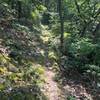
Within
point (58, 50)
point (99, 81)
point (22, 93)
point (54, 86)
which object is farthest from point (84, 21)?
point (22, 93)

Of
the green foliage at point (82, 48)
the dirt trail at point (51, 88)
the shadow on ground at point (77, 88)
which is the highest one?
the green foliage at point (82, 48)

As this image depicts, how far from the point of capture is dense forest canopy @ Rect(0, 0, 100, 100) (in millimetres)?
9492

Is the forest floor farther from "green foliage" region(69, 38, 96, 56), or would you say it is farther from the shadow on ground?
"green foliage" region(69, 38, 96, 56)

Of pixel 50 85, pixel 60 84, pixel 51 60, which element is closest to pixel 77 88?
pixel 60 84

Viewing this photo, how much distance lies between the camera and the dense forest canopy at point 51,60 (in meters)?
9.49

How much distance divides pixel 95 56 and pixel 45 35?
698 cm

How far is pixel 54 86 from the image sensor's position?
11.5 m

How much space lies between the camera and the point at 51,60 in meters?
14.8

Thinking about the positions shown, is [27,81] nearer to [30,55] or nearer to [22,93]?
[22,93]

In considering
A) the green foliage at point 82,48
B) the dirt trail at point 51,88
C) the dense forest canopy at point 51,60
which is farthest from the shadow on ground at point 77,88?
the green foliage at point 82,48

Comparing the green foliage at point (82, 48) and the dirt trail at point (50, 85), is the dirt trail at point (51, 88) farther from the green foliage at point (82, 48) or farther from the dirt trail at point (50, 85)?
the green foliage at point (82, 48)

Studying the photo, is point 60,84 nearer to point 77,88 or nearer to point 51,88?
point 77,88

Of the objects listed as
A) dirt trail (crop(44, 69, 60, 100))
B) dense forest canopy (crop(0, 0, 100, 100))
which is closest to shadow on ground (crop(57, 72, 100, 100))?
dense forest canopy (crop(0, 0, 100, 100))

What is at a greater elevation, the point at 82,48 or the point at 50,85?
the point at 82,48
